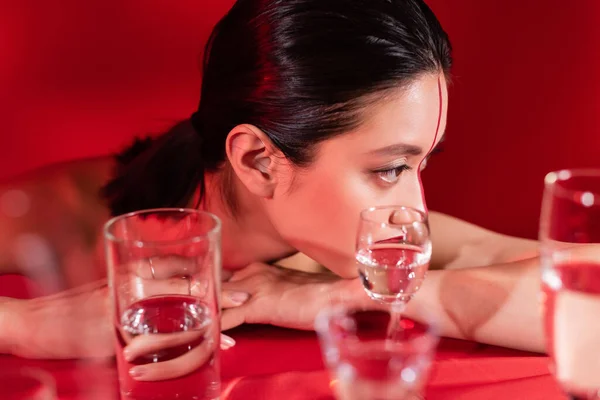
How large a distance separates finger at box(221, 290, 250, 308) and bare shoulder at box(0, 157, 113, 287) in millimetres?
380

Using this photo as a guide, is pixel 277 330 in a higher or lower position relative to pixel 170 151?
lower

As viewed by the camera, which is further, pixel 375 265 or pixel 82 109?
pixel 82 109

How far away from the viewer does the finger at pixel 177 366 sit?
0.73 m

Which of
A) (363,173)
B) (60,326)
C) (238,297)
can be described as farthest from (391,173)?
(60,326)

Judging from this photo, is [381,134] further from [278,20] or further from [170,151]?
[170,151]

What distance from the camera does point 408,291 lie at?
2.74 feet

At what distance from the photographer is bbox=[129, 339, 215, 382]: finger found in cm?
73

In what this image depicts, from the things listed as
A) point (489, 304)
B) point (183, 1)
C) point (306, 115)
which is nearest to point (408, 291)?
point (489, 304)

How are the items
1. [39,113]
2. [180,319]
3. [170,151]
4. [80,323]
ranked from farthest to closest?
[39,113]
[170,151]
[80,323]
[180,319]

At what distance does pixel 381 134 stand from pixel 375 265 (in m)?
0.21

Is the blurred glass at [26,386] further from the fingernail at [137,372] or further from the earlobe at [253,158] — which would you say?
the earlobe at [253,158]

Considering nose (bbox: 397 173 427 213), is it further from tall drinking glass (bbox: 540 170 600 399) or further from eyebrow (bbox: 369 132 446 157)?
tall drinking glass (bbox: 540 170 600 399)

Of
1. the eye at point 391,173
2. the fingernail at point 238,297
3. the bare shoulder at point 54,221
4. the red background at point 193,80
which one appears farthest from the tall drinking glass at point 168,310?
the red background at point 193,80

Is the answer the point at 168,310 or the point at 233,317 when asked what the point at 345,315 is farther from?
the point at 233,317
